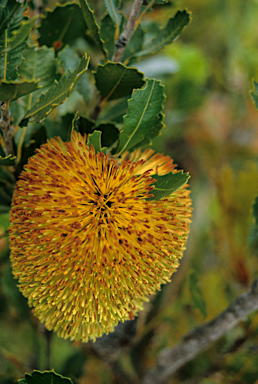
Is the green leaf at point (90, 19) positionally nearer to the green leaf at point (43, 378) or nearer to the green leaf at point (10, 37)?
the green leaf at point (10, 37)

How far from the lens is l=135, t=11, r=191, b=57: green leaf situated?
0.46 meters

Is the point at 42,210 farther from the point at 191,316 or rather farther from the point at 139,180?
the point at 191,316

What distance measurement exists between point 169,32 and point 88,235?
0.34 metres

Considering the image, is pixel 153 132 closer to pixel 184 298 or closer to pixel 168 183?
pixel 168 183

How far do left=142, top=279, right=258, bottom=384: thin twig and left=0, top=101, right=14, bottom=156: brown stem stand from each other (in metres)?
0.47

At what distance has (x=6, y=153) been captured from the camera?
463 mm

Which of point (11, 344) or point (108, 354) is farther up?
point (108, 354)

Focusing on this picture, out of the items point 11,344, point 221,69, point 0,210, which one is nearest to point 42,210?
point 0,210

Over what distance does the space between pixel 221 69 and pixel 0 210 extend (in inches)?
81.6

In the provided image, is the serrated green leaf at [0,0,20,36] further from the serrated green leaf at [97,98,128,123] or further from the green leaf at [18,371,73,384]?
the green leaf at [18,371,73,384]

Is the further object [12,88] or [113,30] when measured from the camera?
Answer: [113,30]

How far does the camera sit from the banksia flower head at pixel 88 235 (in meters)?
0.36

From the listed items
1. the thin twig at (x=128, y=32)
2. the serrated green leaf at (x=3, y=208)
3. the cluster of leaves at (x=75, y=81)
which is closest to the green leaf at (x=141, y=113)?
the cluster of leaves at (x=75, y=81)

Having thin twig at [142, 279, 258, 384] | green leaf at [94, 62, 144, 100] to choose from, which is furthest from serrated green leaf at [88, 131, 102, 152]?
thin twig at [142, 279, 258, 384]
